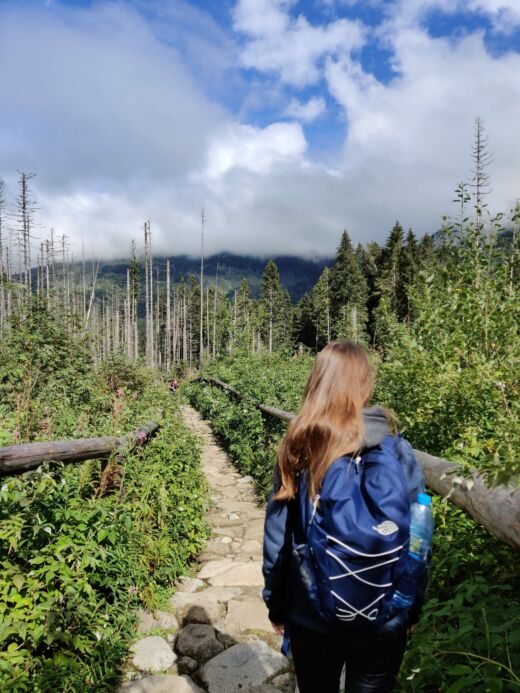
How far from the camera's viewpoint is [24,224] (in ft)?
101

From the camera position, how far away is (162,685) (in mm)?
2809

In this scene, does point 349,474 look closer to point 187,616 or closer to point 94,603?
point 94,603

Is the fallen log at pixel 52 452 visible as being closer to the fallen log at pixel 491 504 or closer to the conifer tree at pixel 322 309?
the fallen log at pixel 491 504

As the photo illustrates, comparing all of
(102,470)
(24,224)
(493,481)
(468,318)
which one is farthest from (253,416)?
(24,224)

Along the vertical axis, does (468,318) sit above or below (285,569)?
above

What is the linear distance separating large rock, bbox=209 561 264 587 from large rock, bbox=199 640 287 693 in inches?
36.8

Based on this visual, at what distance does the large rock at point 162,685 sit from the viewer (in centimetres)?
276

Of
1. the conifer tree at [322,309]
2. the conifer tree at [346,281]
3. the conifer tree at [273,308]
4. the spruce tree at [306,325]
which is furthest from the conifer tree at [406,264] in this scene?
the conifer tree at [273,308]

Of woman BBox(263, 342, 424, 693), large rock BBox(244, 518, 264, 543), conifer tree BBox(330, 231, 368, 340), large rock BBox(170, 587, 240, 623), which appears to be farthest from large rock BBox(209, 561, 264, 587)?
conifer tree BBox(330, 231, 368, 340)

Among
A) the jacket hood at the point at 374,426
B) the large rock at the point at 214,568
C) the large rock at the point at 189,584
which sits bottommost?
the large rock at the point at 214,568

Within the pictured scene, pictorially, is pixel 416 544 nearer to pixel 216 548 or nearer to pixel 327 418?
pixel 327 418

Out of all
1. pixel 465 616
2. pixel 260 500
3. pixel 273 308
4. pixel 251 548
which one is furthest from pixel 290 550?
pixel 273 308

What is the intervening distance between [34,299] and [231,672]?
10.2m

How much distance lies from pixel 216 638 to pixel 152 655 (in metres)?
0.53
